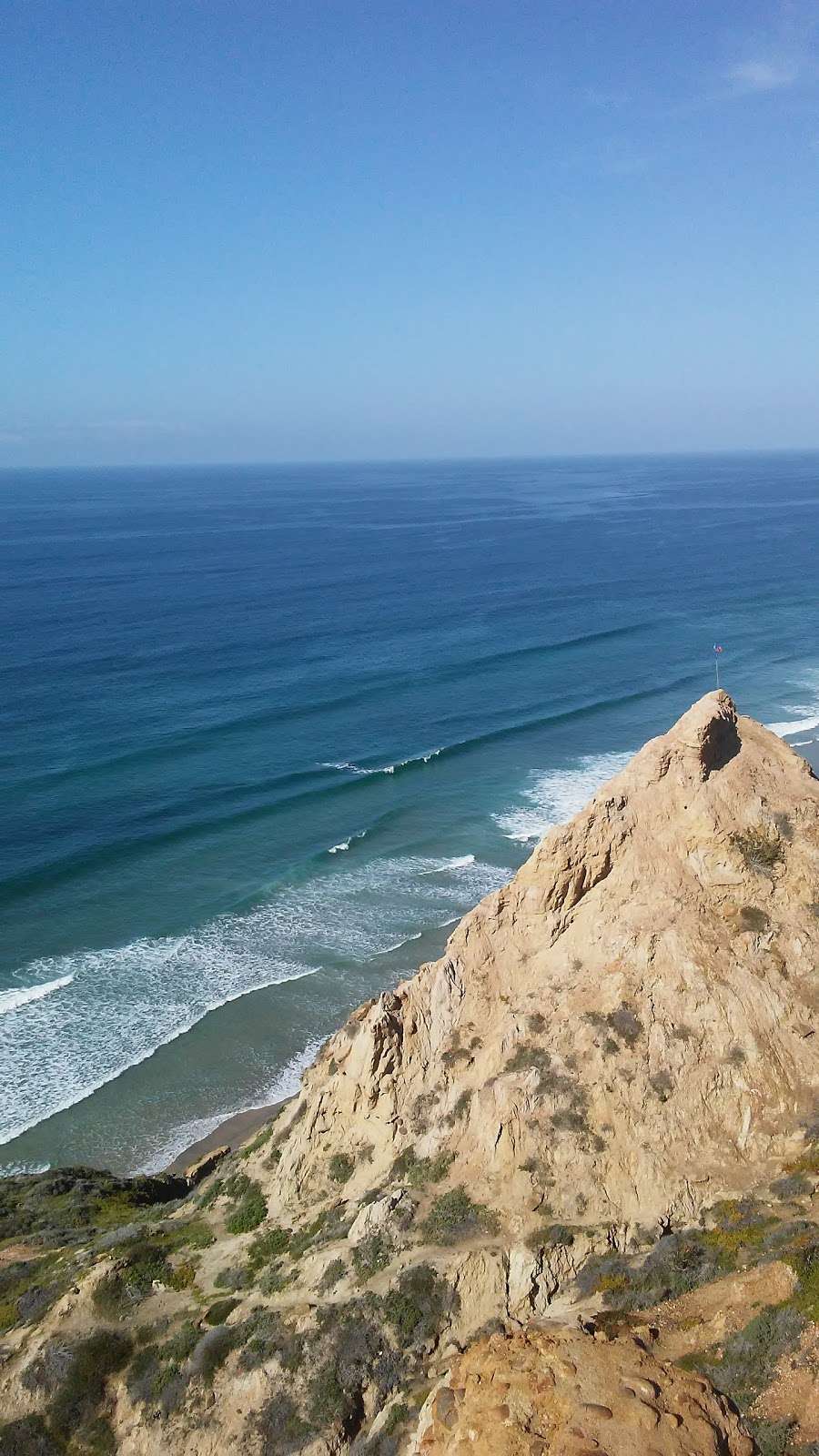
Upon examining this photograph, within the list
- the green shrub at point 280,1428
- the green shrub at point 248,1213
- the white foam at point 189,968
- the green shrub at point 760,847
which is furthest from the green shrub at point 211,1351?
the white foam at point 189,968

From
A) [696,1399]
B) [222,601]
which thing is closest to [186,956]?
[696,1399]

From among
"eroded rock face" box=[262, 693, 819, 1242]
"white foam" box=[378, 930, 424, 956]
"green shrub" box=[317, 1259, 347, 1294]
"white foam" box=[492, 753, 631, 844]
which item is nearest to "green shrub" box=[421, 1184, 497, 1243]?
"eroded rock face" box=[262, 693, 819, 1242]

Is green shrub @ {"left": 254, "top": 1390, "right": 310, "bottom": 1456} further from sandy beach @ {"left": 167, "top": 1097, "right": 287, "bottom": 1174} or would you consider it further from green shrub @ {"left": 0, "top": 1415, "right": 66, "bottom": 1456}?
sandy beach @ {"left": 167, "top": 1097, "right": 287, "bottom": 1174}

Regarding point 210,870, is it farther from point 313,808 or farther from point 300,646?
point 300,646

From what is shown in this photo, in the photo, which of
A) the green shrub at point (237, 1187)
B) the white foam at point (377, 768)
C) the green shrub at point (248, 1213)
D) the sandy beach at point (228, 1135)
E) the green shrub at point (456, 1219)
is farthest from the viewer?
the white foam at point (377, 768)

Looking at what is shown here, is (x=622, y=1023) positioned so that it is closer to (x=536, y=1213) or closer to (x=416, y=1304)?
(x=536, y=1213)

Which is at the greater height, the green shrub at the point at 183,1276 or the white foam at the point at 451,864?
the green shrub at the point at 183,1276

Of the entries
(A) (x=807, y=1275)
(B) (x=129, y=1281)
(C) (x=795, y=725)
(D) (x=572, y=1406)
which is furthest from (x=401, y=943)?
(C) (x=795, y=725)

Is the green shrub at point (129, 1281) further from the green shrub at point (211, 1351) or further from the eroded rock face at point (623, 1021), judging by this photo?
the eroded rock face at point (623, 1021)
